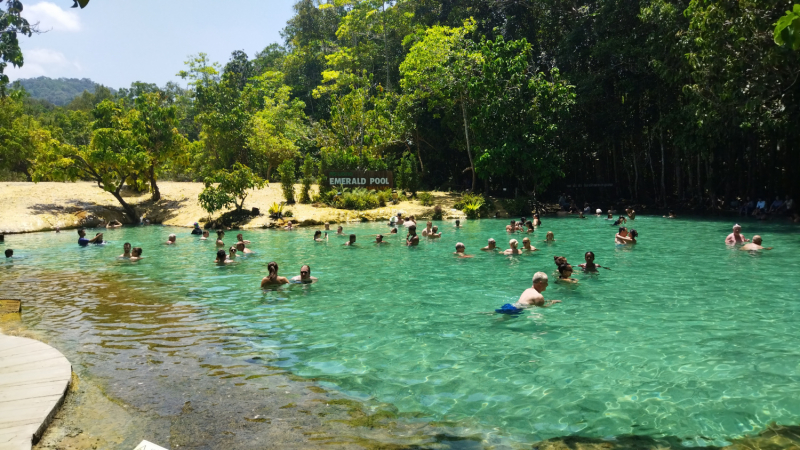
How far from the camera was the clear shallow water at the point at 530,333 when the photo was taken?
6.23 metres

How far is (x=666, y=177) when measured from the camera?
35.7m

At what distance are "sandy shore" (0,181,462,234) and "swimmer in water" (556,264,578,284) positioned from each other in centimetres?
1989

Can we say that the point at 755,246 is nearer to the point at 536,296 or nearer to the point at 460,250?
the point at 460,250

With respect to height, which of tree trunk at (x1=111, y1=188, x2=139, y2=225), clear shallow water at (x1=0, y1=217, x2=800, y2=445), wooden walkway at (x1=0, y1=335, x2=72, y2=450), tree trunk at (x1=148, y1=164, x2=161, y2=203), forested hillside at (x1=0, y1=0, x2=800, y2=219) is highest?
forested hillside at (x1=0, y1=0, x2=800, y2=219)

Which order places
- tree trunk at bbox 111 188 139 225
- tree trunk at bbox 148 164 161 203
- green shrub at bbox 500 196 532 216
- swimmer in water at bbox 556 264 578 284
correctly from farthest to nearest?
1. tree trunk at bbox 148 164 161 203
2. tree trunk at bbox 111 188 139 225
3. green shrub at bbox 500 196 532 216
4. swimmer in water at bbox 556 264 578 284

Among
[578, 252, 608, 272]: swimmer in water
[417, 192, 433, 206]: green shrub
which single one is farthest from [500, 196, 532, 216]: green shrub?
[578, 252, 608, 272]: swimmer in water

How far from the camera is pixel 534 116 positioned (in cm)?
3353

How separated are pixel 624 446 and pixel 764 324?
18.8ft

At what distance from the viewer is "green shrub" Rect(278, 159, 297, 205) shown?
33156 mm

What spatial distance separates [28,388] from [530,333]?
286 inches

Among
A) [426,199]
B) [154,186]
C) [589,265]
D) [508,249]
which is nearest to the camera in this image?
[589,265]

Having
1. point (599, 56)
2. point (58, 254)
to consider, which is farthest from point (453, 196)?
point (58, 254)

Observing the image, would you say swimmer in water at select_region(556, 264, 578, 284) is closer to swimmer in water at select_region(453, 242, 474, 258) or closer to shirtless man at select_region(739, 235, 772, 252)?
swimmer in water at select_region(453, 242, 474, 258)

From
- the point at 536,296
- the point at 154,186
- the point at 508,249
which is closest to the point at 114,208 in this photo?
the point at 154,186
